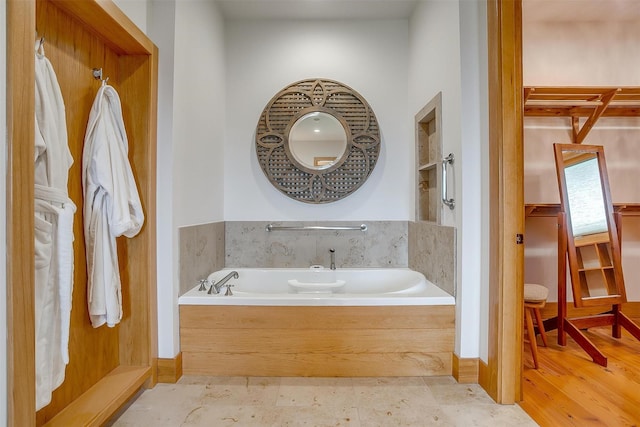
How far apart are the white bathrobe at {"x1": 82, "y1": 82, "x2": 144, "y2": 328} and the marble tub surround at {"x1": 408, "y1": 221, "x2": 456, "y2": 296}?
5.64 ft

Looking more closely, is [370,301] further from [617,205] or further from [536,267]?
[617,205]

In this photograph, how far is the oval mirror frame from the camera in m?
2.93

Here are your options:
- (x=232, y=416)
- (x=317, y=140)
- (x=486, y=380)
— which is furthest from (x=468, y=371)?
(x=317, y=140)

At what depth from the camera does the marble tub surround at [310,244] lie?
118 inches

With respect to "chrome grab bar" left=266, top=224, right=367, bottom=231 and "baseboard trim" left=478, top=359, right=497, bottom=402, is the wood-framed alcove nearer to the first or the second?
"chrome grab bar" left=266, top=224, right=367, bottom=231

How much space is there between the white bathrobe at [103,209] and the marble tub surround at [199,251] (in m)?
0.42

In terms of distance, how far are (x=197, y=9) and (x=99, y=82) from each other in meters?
0.90

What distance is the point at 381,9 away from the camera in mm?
2836

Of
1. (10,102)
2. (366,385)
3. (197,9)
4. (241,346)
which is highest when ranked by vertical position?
(197,9)

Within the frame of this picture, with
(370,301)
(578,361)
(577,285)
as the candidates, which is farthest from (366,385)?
(577,285)

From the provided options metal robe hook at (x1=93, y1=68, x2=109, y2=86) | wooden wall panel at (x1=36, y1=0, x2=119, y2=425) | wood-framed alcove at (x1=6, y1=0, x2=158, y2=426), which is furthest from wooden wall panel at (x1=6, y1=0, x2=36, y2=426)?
metal robe hook at (x1=93, y1=68, x2=109, y2=86)

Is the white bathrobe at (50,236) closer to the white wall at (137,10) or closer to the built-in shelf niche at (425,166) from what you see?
the white wall at (137,10)

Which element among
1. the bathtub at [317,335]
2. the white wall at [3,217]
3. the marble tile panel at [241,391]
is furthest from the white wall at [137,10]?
the marble tile panel at [241,391]

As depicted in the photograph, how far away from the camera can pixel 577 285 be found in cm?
252
